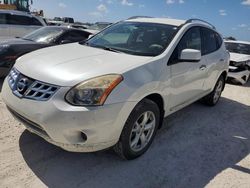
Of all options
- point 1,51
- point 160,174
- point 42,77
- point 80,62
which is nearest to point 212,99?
point 160,174

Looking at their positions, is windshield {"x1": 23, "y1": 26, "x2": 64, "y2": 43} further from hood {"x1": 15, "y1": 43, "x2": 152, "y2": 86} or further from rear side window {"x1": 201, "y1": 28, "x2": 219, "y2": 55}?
rear side window {"x1": 201, "y1": 28, "x2": 219, "y2": 55}

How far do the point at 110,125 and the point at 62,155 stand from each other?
0.93 meters

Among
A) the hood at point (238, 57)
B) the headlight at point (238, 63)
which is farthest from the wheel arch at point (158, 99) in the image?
the hood at point (238, 57)

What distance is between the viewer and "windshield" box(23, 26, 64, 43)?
698 cm

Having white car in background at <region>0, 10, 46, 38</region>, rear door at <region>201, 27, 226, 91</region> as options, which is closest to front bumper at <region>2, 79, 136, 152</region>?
rear door at <region>201, 27, 226, 91</region>

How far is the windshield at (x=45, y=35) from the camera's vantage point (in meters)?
6.98

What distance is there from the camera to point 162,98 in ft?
11.8

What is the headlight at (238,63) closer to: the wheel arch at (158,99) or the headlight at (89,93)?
the wheel arch at (158,99)

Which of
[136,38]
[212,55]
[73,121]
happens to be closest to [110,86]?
[73,121]

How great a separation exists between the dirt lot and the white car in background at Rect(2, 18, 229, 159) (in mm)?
284

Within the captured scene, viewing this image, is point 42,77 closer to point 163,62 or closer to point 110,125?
point 110,125

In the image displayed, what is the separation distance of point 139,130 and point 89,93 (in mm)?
975

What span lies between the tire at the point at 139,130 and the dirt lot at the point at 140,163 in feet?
0.48

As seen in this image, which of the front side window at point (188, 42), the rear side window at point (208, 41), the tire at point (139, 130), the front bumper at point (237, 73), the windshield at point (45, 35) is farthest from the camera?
the front bumper at point (237, 73)
